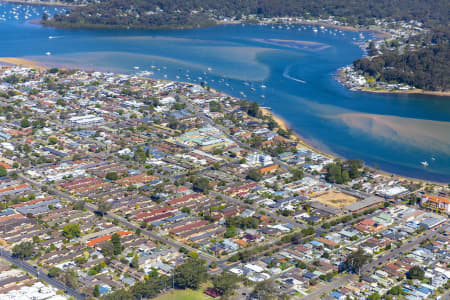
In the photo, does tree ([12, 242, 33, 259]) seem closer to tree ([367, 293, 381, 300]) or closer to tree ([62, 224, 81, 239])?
tree ([62, 224, 81, 239])

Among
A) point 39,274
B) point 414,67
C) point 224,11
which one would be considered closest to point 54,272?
point 39,274

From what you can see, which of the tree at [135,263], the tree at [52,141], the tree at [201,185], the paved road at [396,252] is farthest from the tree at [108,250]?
the tree at [52,141]

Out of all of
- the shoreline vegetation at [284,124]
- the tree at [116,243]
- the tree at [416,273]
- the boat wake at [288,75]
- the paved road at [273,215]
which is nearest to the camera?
the tree at [416,273]

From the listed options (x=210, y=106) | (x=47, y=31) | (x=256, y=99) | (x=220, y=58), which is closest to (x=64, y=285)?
(x=210, y=106)

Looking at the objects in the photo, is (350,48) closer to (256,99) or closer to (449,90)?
(449,90)

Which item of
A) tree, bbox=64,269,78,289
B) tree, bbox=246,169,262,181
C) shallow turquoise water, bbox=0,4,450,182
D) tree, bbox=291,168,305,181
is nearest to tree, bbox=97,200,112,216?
tree, bbox=64,269,78,289

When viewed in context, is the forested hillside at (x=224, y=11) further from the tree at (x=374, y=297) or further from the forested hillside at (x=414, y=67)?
the tree at (x=374, y=297)

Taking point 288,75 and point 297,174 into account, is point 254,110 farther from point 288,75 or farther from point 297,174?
point 288,75
